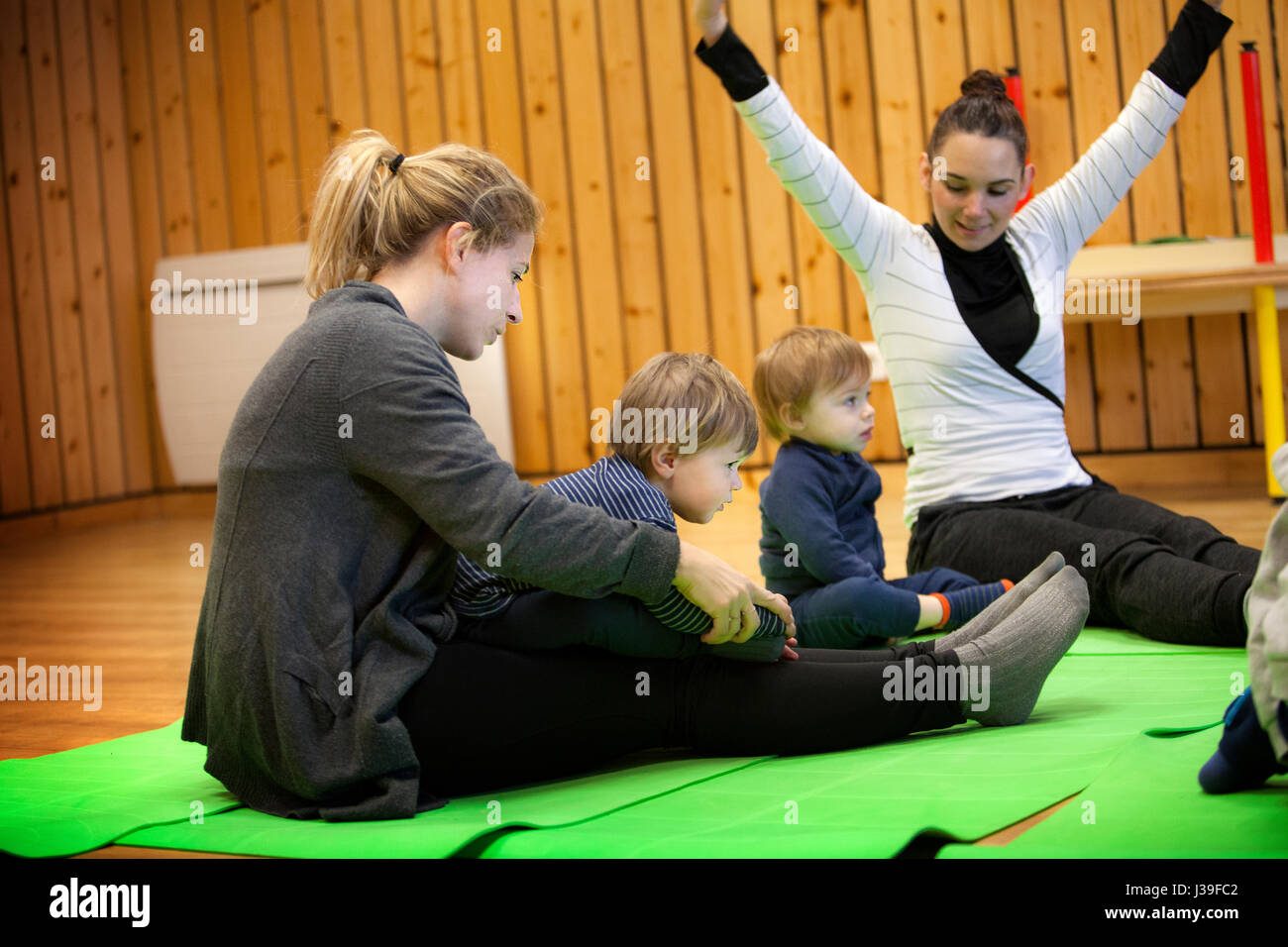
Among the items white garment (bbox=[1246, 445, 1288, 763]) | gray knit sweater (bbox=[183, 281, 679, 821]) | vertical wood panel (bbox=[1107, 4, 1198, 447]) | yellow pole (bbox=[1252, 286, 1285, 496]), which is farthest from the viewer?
vertical wood panel (bbox=[1107, 4, 1198, 447])

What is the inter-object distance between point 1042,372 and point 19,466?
405 cm

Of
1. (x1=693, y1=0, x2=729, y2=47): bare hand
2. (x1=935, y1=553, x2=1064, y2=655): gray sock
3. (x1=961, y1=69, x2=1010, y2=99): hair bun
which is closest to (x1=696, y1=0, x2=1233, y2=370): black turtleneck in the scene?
(x1=961, y1=69, x2=1010, y2=99): hair bun

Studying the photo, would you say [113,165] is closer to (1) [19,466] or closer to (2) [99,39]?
(2) [99,39]

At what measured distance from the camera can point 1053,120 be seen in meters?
4.16

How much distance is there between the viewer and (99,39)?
524 cm

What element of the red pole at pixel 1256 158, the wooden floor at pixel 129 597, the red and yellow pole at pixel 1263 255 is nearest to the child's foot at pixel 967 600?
the wooden floor at pixel 129 597

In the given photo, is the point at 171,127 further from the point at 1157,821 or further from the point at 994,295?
the point at 1157,821

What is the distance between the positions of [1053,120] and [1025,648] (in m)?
3.14

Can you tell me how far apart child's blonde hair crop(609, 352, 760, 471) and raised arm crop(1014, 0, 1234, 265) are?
3.59ft

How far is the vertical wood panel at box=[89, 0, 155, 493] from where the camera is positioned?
5266 millimetres

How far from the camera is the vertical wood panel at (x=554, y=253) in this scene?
15.9 feet

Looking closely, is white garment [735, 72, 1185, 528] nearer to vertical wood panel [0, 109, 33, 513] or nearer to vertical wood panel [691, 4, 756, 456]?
vertical wood panel [691, 4, 756, 456]

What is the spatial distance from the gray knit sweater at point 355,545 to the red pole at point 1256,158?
2.98 meters

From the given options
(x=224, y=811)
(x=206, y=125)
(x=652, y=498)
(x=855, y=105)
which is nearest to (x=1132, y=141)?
(x=652, y=498)
